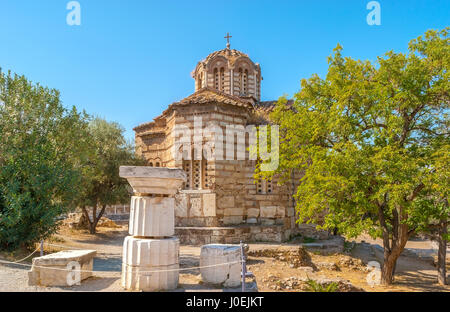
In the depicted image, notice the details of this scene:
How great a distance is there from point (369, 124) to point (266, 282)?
4.95 metres

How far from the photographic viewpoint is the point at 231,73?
16.7 m

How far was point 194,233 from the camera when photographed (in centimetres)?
1073

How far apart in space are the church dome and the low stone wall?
318 inches

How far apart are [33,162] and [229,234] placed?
641 cm

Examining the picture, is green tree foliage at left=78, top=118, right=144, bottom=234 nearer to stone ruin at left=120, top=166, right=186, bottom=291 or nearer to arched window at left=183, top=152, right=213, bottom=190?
arched window at left=183, top=152, right=213, bottom=190

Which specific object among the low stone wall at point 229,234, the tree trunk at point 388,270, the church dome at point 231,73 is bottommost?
the tree trunk at point 388,270

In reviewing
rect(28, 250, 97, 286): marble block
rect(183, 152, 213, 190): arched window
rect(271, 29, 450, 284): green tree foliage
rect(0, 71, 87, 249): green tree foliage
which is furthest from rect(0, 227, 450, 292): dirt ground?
rect(183, 152, 213, 190): arched window

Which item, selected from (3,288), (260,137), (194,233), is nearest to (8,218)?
(3,288)

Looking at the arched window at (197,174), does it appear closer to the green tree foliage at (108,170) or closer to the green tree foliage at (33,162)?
the green tree foliage at (33,162)

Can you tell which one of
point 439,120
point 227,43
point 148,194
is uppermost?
point 227,43

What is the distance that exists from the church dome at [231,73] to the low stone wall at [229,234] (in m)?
8.07

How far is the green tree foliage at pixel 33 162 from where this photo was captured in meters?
7.80

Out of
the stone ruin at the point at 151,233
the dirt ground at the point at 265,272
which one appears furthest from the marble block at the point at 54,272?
the stone ruin at the point at 151,233
